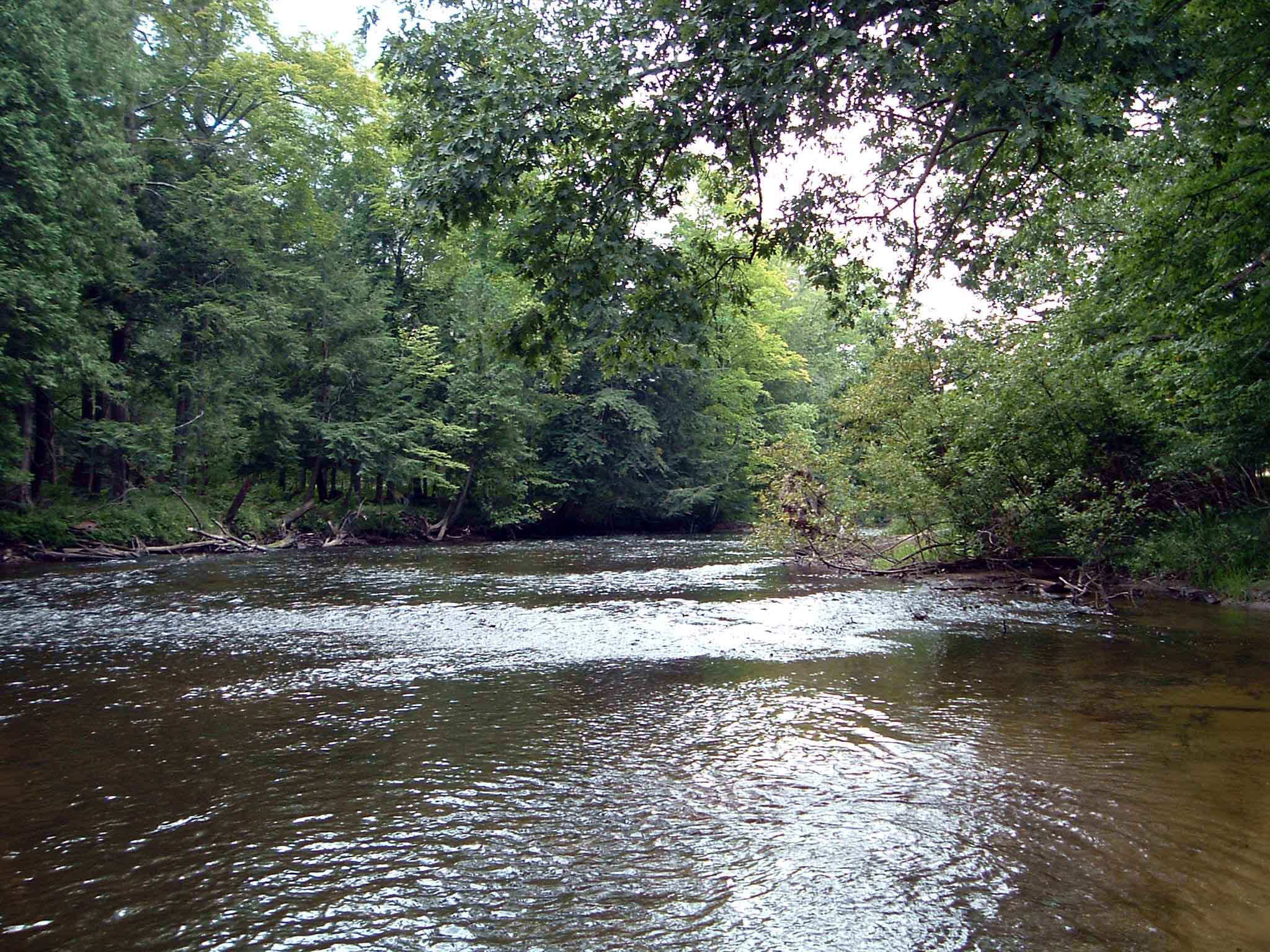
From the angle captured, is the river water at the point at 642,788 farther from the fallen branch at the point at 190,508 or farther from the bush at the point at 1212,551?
the fallen branch at the point at 190,508

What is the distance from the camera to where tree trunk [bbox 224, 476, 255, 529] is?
2673 centimetres

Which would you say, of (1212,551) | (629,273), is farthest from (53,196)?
(1212,551)

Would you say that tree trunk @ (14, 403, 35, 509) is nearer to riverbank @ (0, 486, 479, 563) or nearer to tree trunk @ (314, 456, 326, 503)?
riverbank @ (0, 486, 479, 563)

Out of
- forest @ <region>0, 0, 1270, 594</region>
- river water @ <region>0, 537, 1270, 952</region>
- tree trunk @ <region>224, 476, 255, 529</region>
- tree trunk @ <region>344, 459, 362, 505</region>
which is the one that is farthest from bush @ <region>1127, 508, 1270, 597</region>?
tree trunk @ <region>344, 459, 362, 505</region>

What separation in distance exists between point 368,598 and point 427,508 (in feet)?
66.6

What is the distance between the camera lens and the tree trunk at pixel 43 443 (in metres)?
24.1

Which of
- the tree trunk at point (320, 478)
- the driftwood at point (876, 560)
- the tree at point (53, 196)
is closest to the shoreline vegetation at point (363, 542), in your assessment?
the driftwood at point (876, 560)

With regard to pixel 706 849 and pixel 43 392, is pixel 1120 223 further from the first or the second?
pixel 43 392

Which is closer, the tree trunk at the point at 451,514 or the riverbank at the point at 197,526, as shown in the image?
the riverbank at the point at 197,526

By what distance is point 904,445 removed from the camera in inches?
663

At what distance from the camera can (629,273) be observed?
729 centimetres

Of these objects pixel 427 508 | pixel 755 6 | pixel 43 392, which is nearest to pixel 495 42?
pixel 755 6

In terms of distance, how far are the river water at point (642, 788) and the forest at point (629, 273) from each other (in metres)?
3.45

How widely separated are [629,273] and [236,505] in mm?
23629
